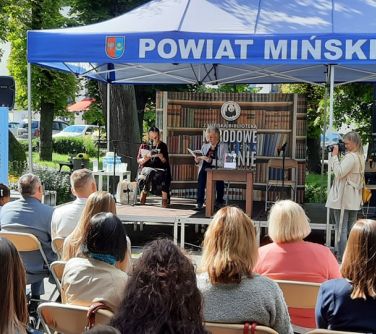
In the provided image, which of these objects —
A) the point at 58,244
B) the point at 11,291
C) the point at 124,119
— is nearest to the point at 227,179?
the point at 58,244

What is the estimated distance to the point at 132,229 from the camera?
10547 mm

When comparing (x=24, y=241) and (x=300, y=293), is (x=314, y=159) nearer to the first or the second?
(x=24, y=241)

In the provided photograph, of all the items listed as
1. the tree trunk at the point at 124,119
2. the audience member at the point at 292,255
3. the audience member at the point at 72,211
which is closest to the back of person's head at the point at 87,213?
the audience member at the point at 72,211

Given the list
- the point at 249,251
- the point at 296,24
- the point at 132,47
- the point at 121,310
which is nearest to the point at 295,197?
the point at 296,24

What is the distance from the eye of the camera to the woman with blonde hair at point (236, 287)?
300 centimetres

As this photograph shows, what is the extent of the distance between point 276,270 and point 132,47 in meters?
4.43

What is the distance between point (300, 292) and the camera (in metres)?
3.71

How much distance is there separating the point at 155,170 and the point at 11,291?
752 cm

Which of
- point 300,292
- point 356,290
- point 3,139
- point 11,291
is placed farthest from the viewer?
point 3,139

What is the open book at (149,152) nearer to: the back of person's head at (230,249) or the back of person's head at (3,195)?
the back of person's head at (3,195)

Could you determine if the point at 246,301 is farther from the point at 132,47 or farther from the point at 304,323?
the point at 132,47

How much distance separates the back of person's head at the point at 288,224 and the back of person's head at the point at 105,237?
1163 millimetres

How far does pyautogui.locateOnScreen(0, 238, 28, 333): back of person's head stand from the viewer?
2443 mm

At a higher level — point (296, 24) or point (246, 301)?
point (296, 24)
